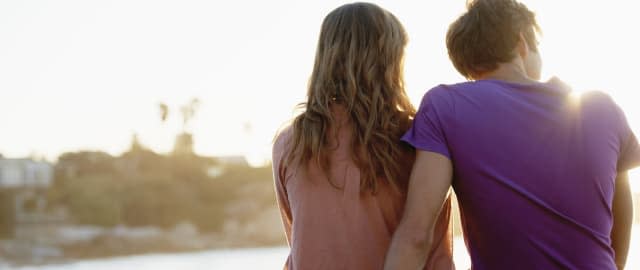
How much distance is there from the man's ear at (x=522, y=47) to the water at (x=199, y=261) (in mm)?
32780

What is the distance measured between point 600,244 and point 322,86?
2.40ft

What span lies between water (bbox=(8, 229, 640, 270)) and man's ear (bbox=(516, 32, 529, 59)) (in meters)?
32.8

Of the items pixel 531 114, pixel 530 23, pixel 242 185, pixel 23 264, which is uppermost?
pixel 530 23

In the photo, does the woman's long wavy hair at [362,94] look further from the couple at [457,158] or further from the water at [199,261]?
the water at [199,261]

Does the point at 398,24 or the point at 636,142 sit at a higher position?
the point at 398,24

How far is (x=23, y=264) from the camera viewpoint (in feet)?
127

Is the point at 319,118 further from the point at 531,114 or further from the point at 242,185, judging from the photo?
the point at 242,185

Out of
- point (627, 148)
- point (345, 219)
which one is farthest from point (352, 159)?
point (627, 148)

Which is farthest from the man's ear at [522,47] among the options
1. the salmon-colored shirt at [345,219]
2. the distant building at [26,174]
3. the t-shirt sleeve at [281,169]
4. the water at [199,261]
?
the distant building at [26,174]

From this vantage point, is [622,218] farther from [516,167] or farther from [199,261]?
[199,261]

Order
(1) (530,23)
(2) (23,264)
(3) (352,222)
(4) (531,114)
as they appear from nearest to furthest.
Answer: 1. (4) (531,114)
2. (1) (530,23)
3. (3) (352,222)
4. (2) (23,264)

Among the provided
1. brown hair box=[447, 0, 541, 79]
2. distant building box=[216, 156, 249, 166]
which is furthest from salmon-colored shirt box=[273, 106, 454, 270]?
distant building box=[216, 156, 249, 166]

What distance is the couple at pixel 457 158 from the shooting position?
1.70 meters

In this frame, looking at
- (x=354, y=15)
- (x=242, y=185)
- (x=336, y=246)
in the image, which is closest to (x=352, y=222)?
A: (x=336, y=246)
